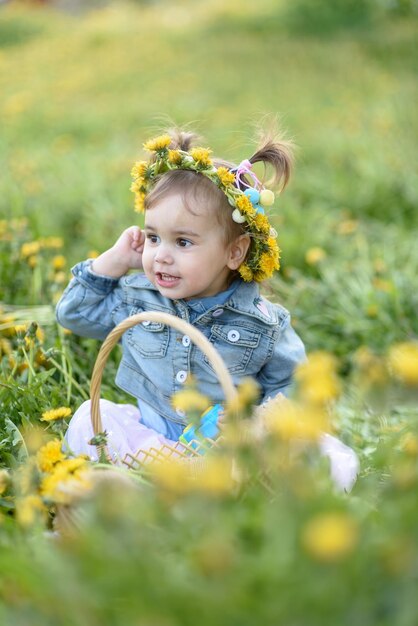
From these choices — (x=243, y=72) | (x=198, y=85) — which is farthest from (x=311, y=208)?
(x=243, y=72)

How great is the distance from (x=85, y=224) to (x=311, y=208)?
1.37 m

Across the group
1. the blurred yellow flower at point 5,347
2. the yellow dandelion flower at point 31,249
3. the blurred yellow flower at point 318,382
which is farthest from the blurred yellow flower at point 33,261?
the blurred yellow flower at point 318,382

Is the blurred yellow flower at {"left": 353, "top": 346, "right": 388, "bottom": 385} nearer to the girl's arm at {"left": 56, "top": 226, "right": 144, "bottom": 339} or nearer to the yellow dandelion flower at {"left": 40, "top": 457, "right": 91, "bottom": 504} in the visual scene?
the yellow dandelion flower at {"left": 40, "top": 457, "right": 91, "bottom": 504}

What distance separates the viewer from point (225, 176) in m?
2.11

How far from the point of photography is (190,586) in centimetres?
98

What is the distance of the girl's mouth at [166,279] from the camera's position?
2.14 metres

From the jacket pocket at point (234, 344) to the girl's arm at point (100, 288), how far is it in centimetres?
33

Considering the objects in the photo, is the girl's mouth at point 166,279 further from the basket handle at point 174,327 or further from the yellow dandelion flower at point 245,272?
the basket handle at point 174,327

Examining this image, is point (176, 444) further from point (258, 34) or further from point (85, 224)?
point (258, 34)

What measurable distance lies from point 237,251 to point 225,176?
228mm

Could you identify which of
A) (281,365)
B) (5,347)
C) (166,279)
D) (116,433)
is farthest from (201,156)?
(5,347)

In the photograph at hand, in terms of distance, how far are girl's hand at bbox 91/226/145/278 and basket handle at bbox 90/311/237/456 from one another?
0.50 meters

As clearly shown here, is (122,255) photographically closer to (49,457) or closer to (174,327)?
(174,327)

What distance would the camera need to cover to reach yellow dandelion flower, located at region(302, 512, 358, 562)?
90cm
